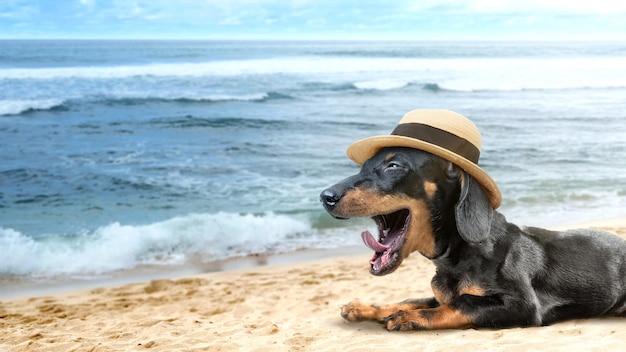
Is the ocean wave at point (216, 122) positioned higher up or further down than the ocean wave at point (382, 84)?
further down

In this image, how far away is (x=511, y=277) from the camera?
13.4 feet

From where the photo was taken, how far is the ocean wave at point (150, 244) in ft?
31.9

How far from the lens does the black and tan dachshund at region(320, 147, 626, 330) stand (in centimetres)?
382

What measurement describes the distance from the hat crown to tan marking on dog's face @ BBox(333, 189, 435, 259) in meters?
0.48

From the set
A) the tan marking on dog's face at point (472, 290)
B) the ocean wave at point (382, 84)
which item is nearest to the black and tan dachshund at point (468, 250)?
the tan marking on dog's face at point (472, 290)

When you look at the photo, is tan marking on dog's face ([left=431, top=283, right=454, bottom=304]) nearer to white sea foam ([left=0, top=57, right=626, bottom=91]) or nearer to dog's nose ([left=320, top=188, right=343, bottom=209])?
dog's nose ([left=320, top=188, right=343, bottom=209])

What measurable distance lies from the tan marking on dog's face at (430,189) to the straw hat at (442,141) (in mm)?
166

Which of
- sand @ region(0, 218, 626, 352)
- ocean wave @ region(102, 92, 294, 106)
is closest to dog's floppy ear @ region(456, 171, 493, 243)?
sand @ region(0, 218, 626, 352)

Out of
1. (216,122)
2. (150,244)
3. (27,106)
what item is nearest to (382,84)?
(216,122)

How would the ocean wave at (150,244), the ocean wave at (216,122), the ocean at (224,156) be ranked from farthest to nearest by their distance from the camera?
the ocean wave at (216,122), the ocean at (224,156), the ocean wave at (150,244)

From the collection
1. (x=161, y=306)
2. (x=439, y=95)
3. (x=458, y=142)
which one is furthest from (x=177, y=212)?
(x=439, y=95)

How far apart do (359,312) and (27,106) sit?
2660 cm

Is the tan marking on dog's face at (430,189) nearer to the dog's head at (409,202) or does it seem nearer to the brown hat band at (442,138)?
the dog's head at (409,202)

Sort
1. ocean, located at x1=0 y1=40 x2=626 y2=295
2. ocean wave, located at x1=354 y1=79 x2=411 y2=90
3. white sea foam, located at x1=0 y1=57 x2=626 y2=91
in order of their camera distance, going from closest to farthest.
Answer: ocean, located at x1=0 y1=40 x2=626 y2=295, ocean wave, located at x1=354 y1=79 x2=411 y2=90, white sea foam, located at x1=0 y1=57 x2=626 y2=91
